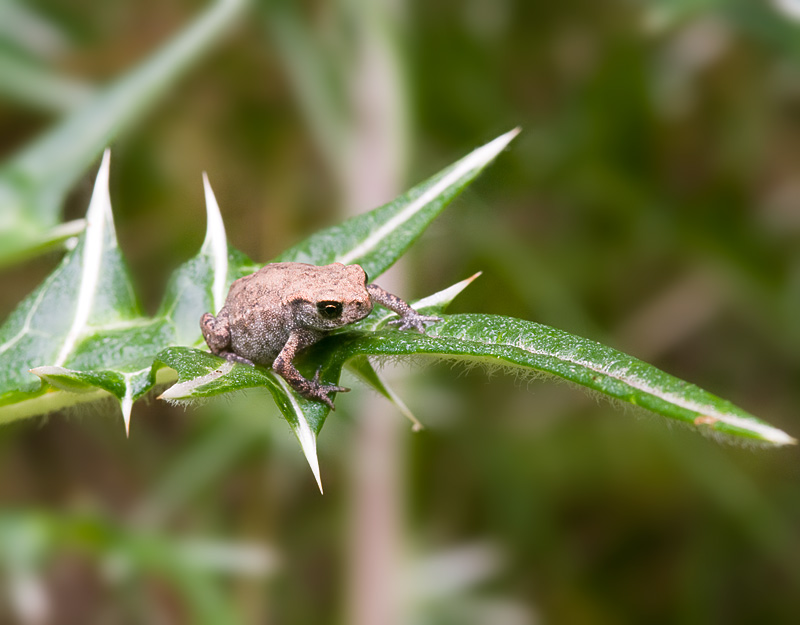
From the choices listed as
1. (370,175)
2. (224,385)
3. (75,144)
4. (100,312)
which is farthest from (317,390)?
(370,175)

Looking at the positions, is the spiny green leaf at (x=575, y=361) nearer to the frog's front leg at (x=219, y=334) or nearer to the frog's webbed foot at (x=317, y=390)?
the frog's webbed foot at (x=317, y=390)

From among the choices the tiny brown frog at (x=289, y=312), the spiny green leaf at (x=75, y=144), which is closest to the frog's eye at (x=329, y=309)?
the tiny brown frog at (x=289, y=312)

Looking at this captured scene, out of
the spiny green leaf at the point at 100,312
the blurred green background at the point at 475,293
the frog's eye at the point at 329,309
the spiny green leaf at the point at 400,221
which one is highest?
the spiny green leaf at the point at 100,312

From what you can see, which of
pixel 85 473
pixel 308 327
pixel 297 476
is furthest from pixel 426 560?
pixel 85 473

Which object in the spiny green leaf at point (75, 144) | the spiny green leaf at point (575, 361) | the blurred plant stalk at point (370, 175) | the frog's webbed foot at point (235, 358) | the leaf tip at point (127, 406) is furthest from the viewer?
the blurred plant stalk at point (370, 175)

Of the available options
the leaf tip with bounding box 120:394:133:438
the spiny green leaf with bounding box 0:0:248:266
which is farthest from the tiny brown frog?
the spiny green leaf with bounding box 0:0:248:266

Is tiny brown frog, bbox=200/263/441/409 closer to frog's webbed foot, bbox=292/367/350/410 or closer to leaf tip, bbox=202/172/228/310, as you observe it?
frog's webbed foot, bbox=292/367/350/410

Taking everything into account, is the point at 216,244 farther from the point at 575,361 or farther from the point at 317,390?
the point at 575,361
